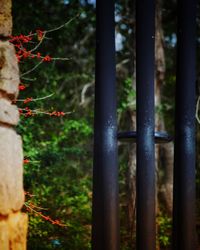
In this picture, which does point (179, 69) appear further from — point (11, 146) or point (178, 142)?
point (11, 146)

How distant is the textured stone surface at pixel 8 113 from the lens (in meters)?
2.58

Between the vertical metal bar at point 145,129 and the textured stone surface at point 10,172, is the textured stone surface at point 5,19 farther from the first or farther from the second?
the vertical metal bar at point 145,129

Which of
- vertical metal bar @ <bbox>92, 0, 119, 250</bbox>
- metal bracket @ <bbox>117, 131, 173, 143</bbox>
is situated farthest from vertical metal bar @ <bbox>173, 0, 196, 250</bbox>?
vertical metal bar @ <bbox>92, 0, 119, 250</bbox>

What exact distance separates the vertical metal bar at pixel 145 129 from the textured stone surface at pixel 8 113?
1867 mm

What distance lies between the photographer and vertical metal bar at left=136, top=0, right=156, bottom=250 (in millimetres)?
4023

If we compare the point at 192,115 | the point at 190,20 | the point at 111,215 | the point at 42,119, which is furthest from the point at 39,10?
the point at 111,215

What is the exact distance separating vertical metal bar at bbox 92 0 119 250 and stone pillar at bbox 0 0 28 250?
1.36 m

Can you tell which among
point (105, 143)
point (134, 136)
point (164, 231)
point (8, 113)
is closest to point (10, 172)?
point (8, 113)

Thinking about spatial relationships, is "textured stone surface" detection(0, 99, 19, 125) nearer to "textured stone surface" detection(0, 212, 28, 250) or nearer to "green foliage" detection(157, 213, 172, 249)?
"textured stone surface" detection(0, 212, 28, 250)

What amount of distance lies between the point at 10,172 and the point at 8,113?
0.46 metres

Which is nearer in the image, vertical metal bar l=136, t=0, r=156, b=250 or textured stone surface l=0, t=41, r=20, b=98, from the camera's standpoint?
textured stone surface l=0, t=41, r=20, b=98

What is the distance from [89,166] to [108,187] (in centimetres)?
576

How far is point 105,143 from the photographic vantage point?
391 cm

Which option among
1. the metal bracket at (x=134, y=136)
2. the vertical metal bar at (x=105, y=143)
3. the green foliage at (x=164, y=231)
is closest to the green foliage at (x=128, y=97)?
the green foliage at (x=164, y=231)
